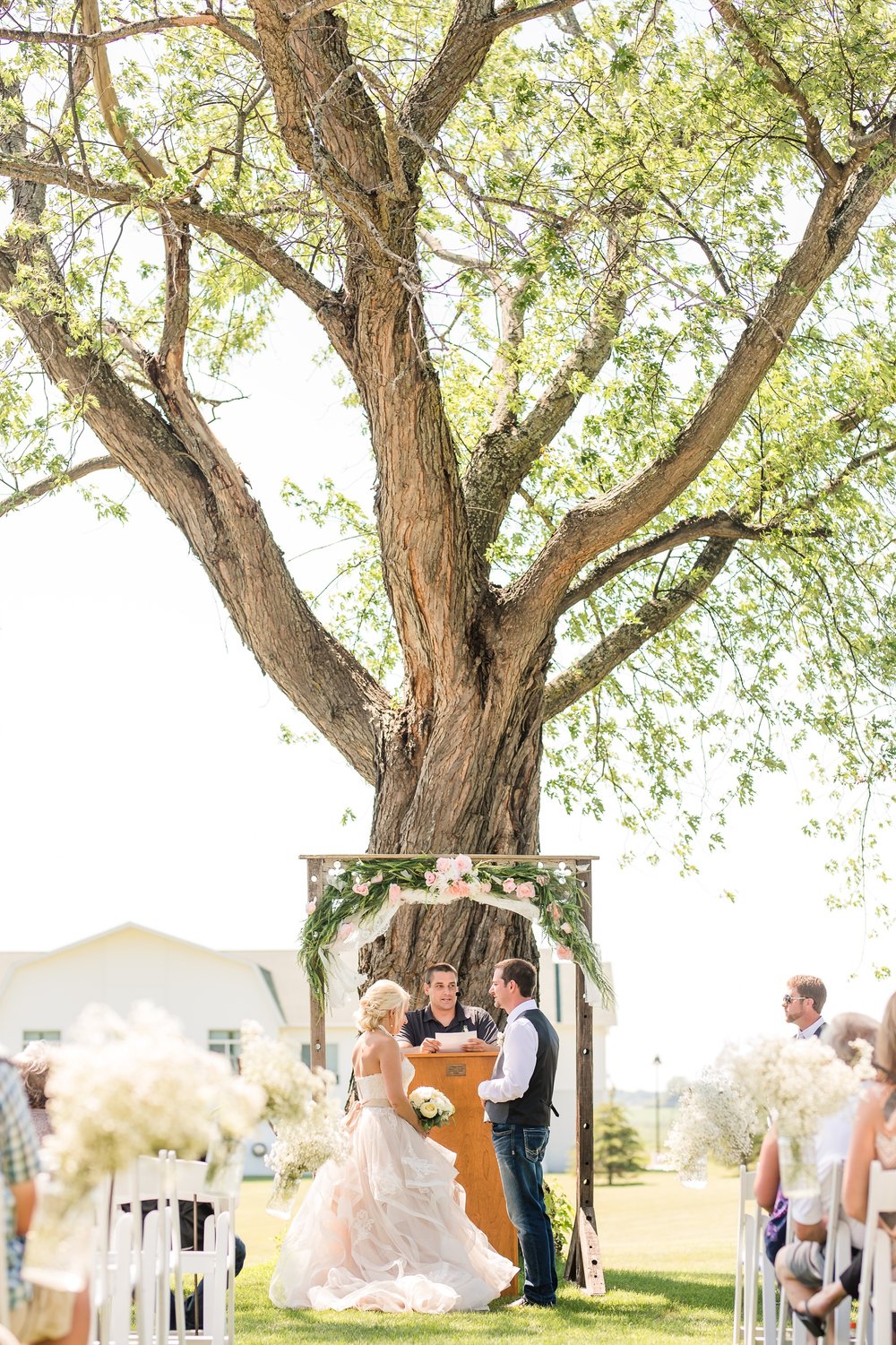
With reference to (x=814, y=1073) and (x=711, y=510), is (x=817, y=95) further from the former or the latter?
(x=814, y=1073)

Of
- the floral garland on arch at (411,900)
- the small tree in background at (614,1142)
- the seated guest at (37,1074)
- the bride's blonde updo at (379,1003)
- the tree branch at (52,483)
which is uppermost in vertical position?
the tree branch at (52,483)

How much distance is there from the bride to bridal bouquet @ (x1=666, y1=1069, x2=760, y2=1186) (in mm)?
2504

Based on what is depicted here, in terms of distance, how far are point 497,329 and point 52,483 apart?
4.27 m

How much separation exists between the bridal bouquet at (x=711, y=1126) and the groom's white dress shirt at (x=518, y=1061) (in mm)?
2302

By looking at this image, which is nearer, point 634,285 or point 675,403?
point 634,285

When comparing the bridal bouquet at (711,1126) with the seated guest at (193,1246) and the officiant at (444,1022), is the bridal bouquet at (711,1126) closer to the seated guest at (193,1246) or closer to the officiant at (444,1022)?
the seated guest at (193,1246)

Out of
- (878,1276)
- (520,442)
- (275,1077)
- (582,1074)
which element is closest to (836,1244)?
(878,1276)

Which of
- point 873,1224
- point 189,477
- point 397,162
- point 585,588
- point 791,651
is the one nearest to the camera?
point 873,1224

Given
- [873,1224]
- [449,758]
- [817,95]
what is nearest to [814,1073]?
[873,1224]

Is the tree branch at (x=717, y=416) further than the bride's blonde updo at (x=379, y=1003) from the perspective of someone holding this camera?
Yes

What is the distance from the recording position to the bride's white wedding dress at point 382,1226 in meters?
8.32

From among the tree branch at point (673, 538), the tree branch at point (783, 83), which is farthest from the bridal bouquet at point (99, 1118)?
the tree branch at point (673, 538)

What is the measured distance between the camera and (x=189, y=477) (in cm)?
1168

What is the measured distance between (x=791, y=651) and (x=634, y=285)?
5.24 m
